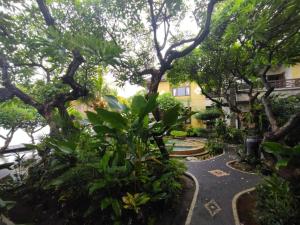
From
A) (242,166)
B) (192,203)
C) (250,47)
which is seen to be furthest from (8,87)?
(250,47)

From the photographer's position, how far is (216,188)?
Answer: 5.33 meters

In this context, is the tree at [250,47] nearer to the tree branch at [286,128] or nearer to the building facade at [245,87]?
the tree branch at [286,128]

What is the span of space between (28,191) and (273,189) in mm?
6302

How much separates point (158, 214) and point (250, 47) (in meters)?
7.50

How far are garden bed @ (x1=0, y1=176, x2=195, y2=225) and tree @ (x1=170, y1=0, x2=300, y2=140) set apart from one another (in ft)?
11.2

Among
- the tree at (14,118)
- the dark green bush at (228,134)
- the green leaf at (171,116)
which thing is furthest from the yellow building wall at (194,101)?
the green leaf at (171,116)

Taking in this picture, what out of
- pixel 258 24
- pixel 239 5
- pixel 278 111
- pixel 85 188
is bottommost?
pixel 85 188

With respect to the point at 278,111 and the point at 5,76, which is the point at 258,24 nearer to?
the point at 278,111

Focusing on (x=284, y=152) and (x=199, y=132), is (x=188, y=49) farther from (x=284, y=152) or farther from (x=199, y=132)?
(x=199, y=132)

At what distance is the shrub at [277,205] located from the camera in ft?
10.5

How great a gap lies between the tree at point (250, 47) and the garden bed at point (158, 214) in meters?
3.42

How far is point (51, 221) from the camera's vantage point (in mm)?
4309

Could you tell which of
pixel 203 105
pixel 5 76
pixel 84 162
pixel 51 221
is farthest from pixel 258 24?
pixel 203 105

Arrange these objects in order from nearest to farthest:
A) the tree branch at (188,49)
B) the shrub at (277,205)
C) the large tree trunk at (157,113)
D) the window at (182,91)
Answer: the shrub at (277,205), the large tree trunk at (157,113), the tree branch at (188,49), the window at (182,91)
